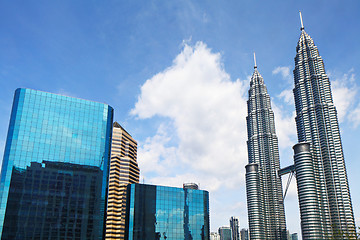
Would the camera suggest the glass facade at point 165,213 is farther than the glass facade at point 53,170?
Yes

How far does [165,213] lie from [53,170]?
146 ft

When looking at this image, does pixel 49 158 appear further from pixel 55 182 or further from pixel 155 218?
pixel 155 218

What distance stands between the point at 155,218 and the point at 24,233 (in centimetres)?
4449

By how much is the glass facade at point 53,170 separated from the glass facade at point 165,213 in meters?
11.5

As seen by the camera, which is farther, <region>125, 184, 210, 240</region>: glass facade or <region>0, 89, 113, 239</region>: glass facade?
<region>125, 184, 210, 240</region>: glass facade

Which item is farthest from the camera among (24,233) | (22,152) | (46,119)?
(46,119)

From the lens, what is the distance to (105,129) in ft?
412

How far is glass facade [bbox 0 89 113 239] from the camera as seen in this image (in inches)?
3954

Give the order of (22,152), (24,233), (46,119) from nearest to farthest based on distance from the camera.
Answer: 1. (24,233)
2. (22,152)
3. (46,119)

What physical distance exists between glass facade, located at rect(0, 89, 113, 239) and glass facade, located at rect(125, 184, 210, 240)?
1145cm

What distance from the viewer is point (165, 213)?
12075 centimetres

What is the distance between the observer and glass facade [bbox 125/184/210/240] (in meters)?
114

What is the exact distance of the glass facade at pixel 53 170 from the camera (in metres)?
100

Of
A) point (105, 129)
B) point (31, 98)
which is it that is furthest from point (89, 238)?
point (31, 98)
